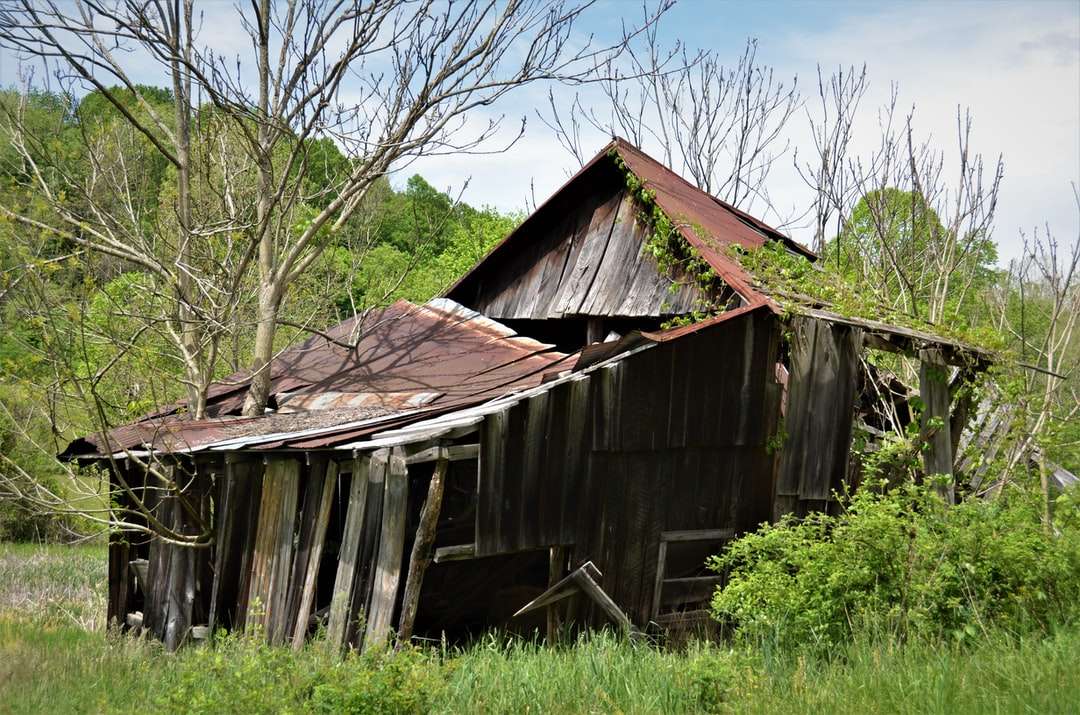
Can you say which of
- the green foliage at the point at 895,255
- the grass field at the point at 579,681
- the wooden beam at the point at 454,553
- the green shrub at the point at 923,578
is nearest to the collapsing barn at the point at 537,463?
the wooden beam at the point at 454,553

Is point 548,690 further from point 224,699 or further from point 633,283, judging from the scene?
point 633,283

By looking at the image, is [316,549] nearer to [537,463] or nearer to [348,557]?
[348,557]

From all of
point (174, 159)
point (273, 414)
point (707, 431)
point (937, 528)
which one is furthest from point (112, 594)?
point (937, 528)

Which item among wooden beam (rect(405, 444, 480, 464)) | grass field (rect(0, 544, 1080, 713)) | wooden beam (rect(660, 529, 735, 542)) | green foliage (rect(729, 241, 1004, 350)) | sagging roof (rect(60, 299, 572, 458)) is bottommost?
grass field (rect(0, 544, 1080, 713))

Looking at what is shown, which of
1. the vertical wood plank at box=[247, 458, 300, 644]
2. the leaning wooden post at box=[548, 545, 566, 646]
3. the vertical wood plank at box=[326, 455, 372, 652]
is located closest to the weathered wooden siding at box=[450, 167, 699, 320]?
the leaning wooden post at box=[548, 545, 566, 646]

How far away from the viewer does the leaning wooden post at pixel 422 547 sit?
26.9 feet

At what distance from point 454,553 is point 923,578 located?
12.4ft

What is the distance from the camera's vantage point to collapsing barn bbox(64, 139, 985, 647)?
28.6 feet

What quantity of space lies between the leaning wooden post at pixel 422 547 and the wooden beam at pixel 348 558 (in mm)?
561

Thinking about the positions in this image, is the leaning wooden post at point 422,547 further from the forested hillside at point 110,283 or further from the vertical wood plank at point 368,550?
the forested hillside at point 110,283

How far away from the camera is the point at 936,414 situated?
36.5 ft

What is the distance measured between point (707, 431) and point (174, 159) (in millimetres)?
9034

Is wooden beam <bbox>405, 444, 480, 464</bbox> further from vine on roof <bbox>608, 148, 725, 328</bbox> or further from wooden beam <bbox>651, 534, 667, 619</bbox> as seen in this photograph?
vine on roof <bbox>608, 148, 725, 328</bbox>

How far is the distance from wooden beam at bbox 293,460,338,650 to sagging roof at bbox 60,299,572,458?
0.47 meters
